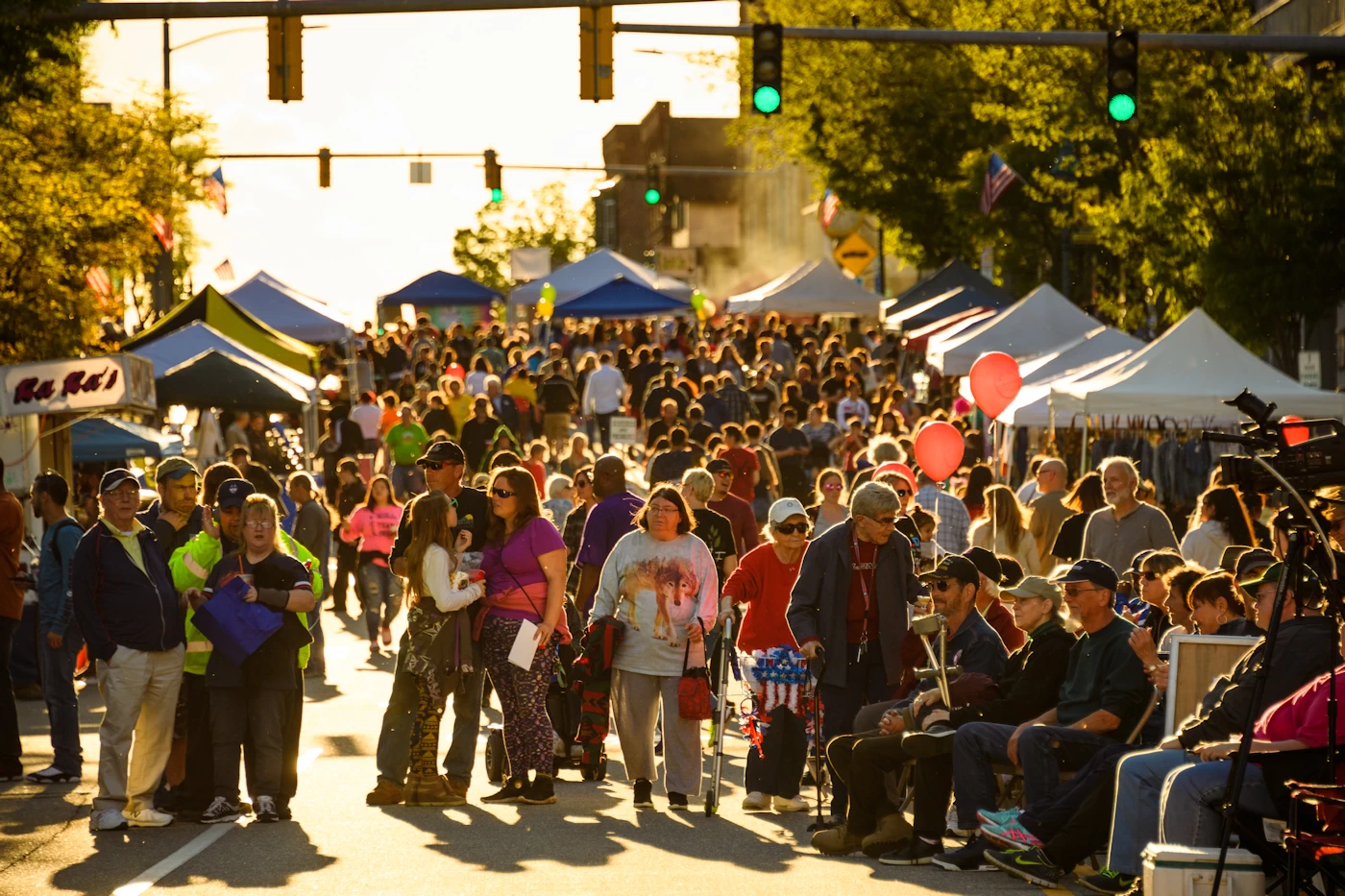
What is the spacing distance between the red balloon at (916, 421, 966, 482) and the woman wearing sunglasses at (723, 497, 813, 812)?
6165mm

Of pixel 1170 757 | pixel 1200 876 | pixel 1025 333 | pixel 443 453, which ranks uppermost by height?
pixel 1025 333

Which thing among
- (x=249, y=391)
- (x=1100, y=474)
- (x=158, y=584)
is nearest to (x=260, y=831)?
(x=158, y=584)

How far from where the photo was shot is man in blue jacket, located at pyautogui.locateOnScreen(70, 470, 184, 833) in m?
11.6

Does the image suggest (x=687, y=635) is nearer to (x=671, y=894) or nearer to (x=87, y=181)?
(x=671, y=894)

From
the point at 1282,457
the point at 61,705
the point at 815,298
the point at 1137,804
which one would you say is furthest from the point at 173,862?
the point at 815,298

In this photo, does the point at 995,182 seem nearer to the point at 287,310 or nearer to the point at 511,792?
the point at 287,310

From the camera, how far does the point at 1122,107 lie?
60.6 feet

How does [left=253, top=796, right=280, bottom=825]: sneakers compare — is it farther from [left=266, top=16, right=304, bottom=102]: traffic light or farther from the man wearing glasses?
[left=266, top=16, right=304, bottom=102]: traffic light

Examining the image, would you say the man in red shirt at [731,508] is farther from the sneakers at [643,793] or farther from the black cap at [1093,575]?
the black cap at [1093,575]

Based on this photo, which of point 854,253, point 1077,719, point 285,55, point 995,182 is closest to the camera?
point 1077,719

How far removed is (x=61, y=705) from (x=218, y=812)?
6.38 ft

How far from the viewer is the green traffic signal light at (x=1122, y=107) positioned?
1844 centimetres

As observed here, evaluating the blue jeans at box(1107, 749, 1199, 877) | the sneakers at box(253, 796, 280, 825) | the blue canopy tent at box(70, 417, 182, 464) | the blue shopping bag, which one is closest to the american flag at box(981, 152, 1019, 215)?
the blue canopy tent at box(70, 417, 182, 464)

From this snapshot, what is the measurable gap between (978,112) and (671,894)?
26.6 meters
